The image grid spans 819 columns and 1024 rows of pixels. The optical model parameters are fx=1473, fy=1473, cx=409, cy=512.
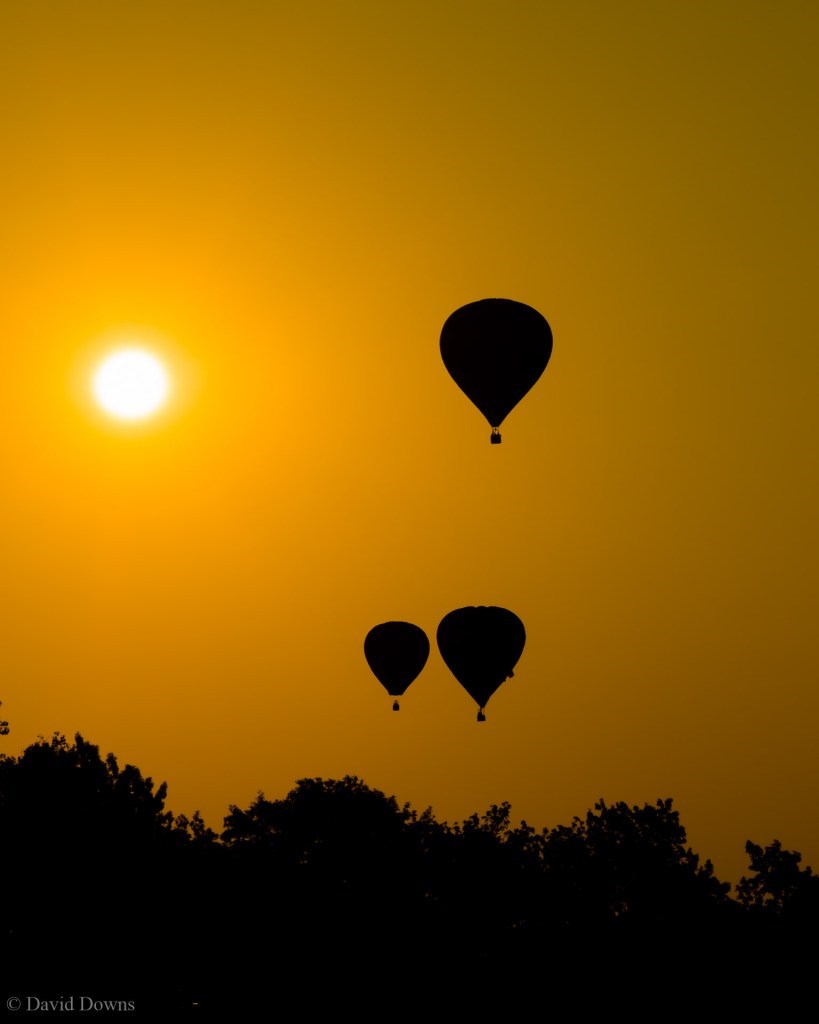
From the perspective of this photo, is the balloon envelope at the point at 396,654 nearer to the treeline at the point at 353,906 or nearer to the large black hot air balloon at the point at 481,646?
the large black hot air balloon at the point at 481,646

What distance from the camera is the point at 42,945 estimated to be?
65125 mm

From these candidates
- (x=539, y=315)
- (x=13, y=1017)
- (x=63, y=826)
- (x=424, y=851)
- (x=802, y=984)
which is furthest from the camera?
(x=424, y=851)

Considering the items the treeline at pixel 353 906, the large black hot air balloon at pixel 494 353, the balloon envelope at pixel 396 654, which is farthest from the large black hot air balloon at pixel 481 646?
the treeline at pixel 353 906

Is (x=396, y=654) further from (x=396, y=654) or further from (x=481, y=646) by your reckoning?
(x=481, y=646)

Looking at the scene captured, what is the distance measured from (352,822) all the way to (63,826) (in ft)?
91.7

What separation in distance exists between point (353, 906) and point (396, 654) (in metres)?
36.5

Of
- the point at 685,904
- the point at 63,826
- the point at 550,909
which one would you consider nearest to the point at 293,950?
the point at 63,826

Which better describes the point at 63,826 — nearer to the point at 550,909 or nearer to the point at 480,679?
the point at 550,909

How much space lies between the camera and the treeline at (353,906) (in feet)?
226

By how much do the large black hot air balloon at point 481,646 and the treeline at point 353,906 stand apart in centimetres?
1923

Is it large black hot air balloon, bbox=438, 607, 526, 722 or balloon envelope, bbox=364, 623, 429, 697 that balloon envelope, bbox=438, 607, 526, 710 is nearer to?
large black hot air balloon, bbox=438, 607, 526, 722

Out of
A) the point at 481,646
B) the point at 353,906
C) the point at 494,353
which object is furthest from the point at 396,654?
the point at 353,906

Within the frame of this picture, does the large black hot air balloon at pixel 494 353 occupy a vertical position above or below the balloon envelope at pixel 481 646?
above

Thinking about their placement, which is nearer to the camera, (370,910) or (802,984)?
(802,984)
